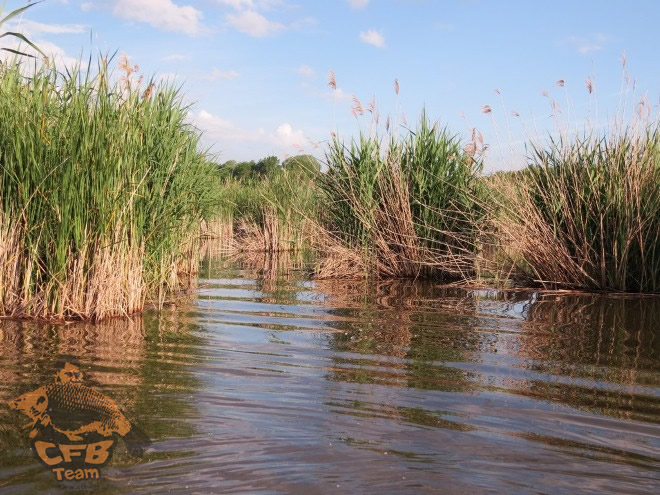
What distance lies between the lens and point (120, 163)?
5.50 meters

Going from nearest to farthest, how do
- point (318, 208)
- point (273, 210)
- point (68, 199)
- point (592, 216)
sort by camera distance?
point (68, 199)
point (592, 216)
point (318, 208)
point (273, 210)

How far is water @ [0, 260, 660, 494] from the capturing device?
2.40m

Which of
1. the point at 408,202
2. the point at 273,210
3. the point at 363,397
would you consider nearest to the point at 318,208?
the point at 408,202

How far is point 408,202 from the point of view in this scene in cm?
942

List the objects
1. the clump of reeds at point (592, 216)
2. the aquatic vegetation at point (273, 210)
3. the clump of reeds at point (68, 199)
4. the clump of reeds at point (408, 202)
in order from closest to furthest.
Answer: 1. the clump of reeds at point (68, 199)
2. the clump of reeds at point (592, 216)
3. the clump of reeds at point (408, 202)
4. the aquatic vegetation at point (273, 210)

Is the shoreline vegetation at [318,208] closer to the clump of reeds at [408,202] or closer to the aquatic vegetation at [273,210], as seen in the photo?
the clump of reeds at [408,202]

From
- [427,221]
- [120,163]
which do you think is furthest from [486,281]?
[120,163]

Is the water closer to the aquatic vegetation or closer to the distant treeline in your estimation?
the distant treeline

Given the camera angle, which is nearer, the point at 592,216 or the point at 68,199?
the point at 68,199

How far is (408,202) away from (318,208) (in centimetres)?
217

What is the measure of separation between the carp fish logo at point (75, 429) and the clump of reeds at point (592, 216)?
5906 millimetres

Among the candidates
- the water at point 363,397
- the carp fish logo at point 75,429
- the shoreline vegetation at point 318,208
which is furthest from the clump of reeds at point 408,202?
the carp fish logo at point 75,429

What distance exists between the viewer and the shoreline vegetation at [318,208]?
17.3ft

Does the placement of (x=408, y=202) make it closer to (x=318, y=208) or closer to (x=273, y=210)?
(x=318, y=208)
